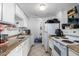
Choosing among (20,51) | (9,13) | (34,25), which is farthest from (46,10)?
(20,51)

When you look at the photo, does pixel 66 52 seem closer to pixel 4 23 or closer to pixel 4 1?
pixel 4 23

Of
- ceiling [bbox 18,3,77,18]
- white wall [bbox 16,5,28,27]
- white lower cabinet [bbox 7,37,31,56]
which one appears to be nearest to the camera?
white lower cabinet [bbox 7,37,31,56]

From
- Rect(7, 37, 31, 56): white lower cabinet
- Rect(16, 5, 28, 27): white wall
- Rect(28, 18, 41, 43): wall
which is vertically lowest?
Rect(7, 37, 31, 56): white lower cabinet

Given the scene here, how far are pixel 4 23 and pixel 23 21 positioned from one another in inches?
11.6

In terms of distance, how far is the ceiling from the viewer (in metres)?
1.68

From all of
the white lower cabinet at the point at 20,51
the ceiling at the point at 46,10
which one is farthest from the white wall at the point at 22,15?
the white lower cabinet at the point at 20,51

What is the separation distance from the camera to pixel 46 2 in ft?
5.28

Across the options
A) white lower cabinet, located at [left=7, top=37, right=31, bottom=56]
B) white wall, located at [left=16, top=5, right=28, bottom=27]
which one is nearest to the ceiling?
white wall, located at [left=16, top=5, right=28, bottom=27]

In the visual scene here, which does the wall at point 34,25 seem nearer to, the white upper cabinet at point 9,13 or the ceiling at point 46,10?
the ceiling at point 46,10

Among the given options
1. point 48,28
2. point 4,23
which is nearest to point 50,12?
point 4,23

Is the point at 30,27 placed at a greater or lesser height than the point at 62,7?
lesser

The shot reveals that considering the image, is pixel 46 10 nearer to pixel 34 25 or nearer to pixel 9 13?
pixel 34 25

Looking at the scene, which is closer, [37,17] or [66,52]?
[66,52]

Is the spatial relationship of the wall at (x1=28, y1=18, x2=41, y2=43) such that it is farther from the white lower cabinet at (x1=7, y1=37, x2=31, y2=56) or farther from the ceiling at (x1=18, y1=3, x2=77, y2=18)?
the white lower cabinet at (x1=7, y1=37, x2=31, y2=56)
